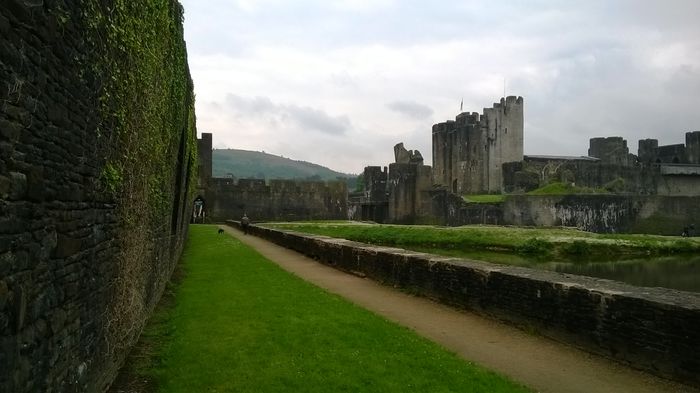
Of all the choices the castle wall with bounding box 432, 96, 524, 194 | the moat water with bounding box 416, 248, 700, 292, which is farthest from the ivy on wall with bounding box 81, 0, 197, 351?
the castle wall with bounding box 432, 96, 524, 194

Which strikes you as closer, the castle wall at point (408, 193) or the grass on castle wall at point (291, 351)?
the grass on castle wall at point (291, 351)

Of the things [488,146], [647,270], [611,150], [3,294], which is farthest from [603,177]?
[3,294]

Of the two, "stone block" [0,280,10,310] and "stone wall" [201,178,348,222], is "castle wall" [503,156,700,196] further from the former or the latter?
"stone block" [0,280,10,310]

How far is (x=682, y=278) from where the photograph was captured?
621 inches

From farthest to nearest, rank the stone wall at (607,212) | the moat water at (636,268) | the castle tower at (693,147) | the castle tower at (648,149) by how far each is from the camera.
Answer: the castle tower at (648,149), the castle tower at (693,147), the stone wall at (607,212), the moat water at (636,268)

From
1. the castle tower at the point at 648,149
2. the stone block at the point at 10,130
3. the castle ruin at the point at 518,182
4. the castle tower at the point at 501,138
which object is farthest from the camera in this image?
the castle tower at the point at 648,149

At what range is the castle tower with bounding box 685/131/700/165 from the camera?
60.9m

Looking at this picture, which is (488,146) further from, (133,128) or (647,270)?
(133,128)

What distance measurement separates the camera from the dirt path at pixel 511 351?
517cm

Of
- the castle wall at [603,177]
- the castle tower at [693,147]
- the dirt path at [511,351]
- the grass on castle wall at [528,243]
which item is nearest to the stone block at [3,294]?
the dirt path at [511,351]

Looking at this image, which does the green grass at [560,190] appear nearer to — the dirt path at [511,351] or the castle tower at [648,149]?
the castle tower at [648,149]

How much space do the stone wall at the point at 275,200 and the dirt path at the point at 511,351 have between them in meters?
33.8

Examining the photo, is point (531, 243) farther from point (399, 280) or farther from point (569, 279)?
point (569, 279)

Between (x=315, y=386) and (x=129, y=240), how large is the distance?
2750mm
